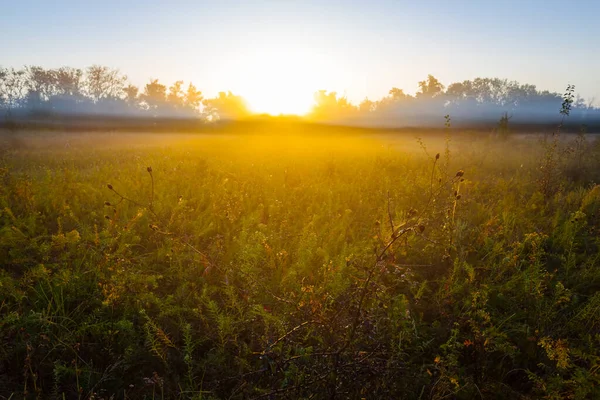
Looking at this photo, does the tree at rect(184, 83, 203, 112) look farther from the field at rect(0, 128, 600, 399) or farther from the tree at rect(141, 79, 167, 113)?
the field at rect(0, 128, 600, 399)

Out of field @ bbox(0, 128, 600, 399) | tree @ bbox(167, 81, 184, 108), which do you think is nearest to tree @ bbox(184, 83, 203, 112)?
tree @ bbox(167, 81, 184, 108)

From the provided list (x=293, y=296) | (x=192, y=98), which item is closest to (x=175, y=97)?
(x=192, y=98)

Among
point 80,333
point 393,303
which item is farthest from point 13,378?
point 393,303

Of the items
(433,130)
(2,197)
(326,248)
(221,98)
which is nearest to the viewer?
(326,248)

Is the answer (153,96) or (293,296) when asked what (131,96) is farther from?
(293,296)

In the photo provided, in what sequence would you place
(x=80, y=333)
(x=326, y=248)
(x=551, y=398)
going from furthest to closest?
(x=326, y=248)
(x=80, y=333)
(x=551, y=398)

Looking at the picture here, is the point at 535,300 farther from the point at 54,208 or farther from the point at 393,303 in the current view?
the point at 54,208

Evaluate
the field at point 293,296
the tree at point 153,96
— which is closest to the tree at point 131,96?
the tree at point 153,96

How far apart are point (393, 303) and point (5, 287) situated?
3315 millimetres

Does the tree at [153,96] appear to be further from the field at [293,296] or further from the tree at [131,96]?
the field at [293,296]

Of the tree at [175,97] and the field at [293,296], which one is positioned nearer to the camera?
the field at [293,296]

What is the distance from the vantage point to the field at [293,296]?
2.09 meters

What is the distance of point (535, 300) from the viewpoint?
3.03m

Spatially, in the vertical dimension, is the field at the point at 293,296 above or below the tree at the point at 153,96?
below
